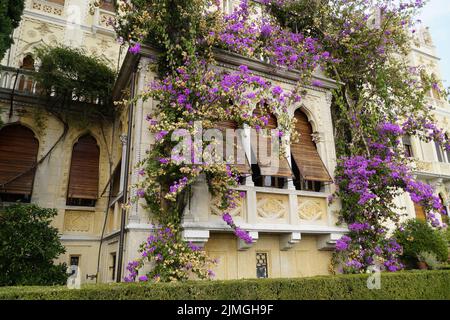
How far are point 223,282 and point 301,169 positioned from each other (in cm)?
436

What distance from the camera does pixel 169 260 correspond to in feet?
20.0

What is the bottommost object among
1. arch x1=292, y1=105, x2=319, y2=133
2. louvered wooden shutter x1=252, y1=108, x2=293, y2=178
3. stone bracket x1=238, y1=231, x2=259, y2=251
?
stone bracket x1=238, y1=231, x2=259, y2=251

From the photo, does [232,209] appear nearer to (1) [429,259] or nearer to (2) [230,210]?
(2) [230,210]

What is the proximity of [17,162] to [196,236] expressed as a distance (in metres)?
6.34

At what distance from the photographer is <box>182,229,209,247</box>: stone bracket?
6.60m

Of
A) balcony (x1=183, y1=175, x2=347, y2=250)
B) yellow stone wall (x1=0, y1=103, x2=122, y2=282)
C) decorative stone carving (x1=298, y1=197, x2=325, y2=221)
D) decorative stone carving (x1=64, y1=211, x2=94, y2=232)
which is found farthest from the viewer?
decorative stone carving (x1=64, y1=211, x2=94, y2=232)

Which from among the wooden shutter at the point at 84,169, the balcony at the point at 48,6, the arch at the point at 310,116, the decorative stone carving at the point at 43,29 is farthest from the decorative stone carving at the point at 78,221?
the balcony at the point at 48,6

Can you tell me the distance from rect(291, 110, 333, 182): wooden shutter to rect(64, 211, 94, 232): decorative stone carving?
6355 millimetres

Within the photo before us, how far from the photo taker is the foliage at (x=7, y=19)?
7480 millimetres

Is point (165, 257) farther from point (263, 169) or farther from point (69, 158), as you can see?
point (69, 158)

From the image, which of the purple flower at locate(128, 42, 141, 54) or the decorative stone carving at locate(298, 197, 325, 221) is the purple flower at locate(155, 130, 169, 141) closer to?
the purple flower at locate(128, 42, 141, 54)

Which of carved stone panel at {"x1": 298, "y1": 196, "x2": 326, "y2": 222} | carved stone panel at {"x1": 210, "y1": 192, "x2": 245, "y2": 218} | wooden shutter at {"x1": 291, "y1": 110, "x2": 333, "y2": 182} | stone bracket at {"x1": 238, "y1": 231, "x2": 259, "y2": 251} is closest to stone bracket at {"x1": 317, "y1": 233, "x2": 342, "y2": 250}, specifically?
carved stone panel at {"x1": 298, "y1": 196, "x2": 326, "y2": 222}

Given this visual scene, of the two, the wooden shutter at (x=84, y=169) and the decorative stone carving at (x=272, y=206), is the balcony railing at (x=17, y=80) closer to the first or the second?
the wooden shutter at (x=84, y=169)
